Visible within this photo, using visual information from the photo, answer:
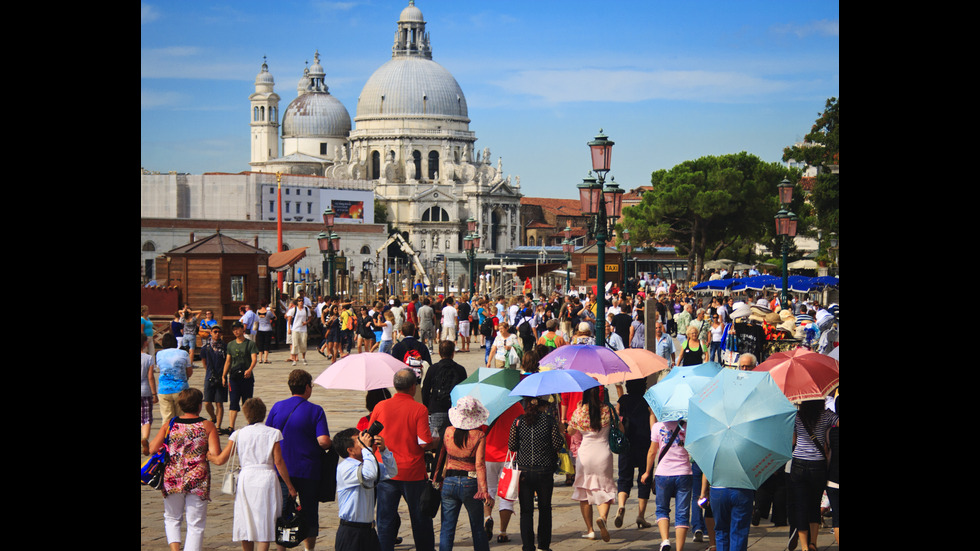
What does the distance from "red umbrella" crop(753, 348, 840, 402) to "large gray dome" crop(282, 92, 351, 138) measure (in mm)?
117347

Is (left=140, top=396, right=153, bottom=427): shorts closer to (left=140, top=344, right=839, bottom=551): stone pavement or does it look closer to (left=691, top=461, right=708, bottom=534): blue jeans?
(left=140, top=344, right=839, bottom=551): stone pavement

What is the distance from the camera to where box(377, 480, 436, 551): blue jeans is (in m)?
7.10

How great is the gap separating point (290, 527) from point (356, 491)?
53 cm

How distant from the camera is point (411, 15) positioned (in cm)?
12394

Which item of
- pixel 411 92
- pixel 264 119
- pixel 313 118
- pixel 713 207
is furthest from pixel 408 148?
pixel 713 207

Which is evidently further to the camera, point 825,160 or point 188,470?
point 825,160

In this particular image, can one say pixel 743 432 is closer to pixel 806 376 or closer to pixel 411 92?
pixel 806 376

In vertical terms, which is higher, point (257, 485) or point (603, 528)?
point (257, 485)

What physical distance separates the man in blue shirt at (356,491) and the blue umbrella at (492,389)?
1356 mm

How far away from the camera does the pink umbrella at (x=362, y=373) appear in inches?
322

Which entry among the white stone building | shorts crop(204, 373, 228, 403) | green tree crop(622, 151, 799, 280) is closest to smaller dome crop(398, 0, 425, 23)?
the white stone building

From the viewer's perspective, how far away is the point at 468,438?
714cm

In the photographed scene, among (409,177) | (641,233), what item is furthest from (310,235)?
(409,177)
